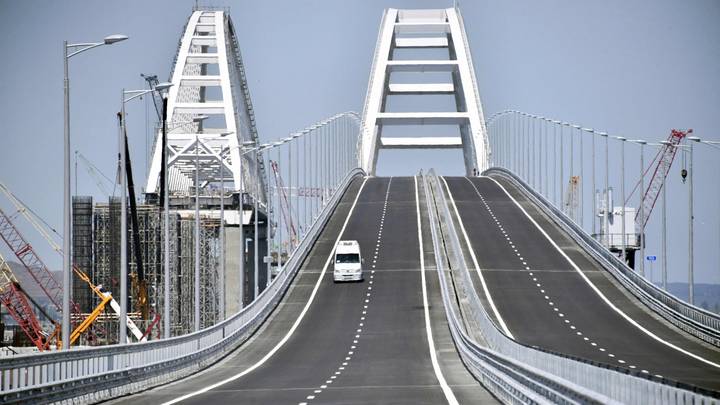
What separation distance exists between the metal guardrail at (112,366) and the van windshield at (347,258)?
60.6 ft

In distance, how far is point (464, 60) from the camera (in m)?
194

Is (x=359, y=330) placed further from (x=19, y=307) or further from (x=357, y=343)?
(x=19, y=307)

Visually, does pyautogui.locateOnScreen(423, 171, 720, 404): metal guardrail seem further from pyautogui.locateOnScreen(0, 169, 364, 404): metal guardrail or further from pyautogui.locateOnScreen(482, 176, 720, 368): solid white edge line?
pyautogui.locateOnScreen(0, 169, 364, 404): metal guardrail

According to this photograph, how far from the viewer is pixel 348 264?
84.6m

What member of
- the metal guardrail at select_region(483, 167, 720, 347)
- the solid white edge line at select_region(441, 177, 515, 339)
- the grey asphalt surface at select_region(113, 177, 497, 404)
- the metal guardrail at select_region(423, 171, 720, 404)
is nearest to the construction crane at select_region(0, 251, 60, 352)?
the grey asphalt surface at select_region(113, 177, 497, 404)

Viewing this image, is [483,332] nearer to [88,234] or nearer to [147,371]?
[147,371]

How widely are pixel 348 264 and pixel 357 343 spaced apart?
2526 centimetres

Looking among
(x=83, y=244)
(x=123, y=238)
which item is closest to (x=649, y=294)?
(x=123, y=238)

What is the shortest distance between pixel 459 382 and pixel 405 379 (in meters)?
1.74

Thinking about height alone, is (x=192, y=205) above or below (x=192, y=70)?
below

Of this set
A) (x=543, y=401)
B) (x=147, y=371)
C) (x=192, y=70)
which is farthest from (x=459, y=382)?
(x=192, y=70)

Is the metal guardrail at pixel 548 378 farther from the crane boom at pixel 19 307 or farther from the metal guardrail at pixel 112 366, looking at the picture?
the crane boom at pixel 19 307

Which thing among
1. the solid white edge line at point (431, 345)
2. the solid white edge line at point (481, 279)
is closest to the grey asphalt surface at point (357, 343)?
the solid white edge line at point (431, 345)

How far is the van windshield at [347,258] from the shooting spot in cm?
8481
